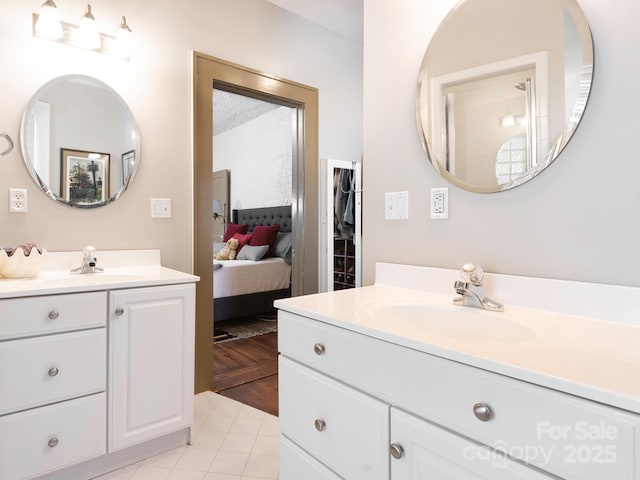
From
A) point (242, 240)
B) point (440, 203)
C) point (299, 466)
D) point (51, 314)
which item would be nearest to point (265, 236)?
point (242, 240)

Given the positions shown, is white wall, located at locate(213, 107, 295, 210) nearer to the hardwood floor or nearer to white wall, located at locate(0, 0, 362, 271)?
white wall, located at locate(0, 0, 362, 271)

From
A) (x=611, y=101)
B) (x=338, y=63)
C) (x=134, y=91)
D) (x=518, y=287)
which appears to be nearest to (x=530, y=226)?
(x=518, y=287)

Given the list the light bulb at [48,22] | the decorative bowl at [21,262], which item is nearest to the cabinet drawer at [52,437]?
the decorative bowl at [21,262]

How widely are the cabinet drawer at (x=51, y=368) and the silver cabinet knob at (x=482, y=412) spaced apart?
144cm

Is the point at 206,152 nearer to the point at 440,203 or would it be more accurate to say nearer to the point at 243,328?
the point at 440,203

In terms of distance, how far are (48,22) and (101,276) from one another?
45.9 inches

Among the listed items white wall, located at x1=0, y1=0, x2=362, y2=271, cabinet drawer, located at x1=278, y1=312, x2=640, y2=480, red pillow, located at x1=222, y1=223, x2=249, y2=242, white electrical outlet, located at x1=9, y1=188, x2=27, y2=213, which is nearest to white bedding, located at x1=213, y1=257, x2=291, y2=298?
red pillow, located at x1=222, y1=223, x2=249, y2=242

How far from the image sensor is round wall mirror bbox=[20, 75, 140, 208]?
180 centimetres

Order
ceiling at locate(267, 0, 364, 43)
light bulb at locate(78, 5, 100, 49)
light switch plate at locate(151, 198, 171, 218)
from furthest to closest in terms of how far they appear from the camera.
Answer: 1. ceiling at locate(267, 0, 364, 43)
2. light switch plate at locate(151, 198, 171, 218)
3. light bulb at locate(78, 5, 100, 49)

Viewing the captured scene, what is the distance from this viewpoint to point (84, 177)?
6.35ft

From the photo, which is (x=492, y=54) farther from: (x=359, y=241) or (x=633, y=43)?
(x=359, y=241)

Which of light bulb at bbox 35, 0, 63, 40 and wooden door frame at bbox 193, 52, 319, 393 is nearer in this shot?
light bulb at bbox 35, 0, 63, 40

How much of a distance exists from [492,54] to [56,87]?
191 centimetres

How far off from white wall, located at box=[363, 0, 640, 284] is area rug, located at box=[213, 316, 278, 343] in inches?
86.3
